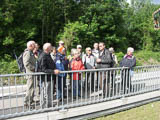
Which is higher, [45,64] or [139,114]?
[45,64]

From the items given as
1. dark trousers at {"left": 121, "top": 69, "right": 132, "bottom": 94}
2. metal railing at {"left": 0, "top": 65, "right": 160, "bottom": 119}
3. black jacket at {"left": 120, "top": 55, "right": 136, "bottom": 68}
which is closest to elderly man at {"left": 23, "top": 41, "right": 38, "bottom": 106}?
metal railing at {"left": 0, "top": 65, "right": 160, "bottom": 119}

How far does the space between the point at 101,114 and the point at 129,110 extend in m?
1.14

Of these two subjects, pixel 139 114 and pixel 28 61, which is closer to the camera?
pixel 28 61

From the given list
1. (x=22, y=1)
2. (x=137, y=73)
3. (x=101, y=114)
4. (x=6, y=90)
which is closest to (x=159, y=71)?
(x=137, y=73)

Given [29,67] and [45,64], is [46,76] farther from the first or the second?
[29,67]

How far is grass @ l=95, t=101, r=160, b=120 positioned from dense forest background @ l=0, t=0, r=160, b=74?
38.6 ft

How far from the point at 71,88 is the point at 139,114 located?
2298mm

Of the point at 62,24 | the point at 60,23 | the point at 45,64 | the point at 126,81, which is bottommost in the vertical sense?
the point at 126,81

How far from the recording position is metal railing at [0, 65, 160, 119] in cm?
424

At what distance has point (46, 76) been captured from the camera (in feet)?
13.8

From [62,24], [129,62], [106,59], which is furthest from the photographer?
[62,24]

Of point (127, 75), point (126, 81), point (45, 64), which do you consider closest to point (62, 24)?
point (127, 75)

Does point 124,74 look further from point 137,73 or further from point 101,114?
point 101,114

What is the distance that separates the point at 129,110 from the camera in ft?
18.0
